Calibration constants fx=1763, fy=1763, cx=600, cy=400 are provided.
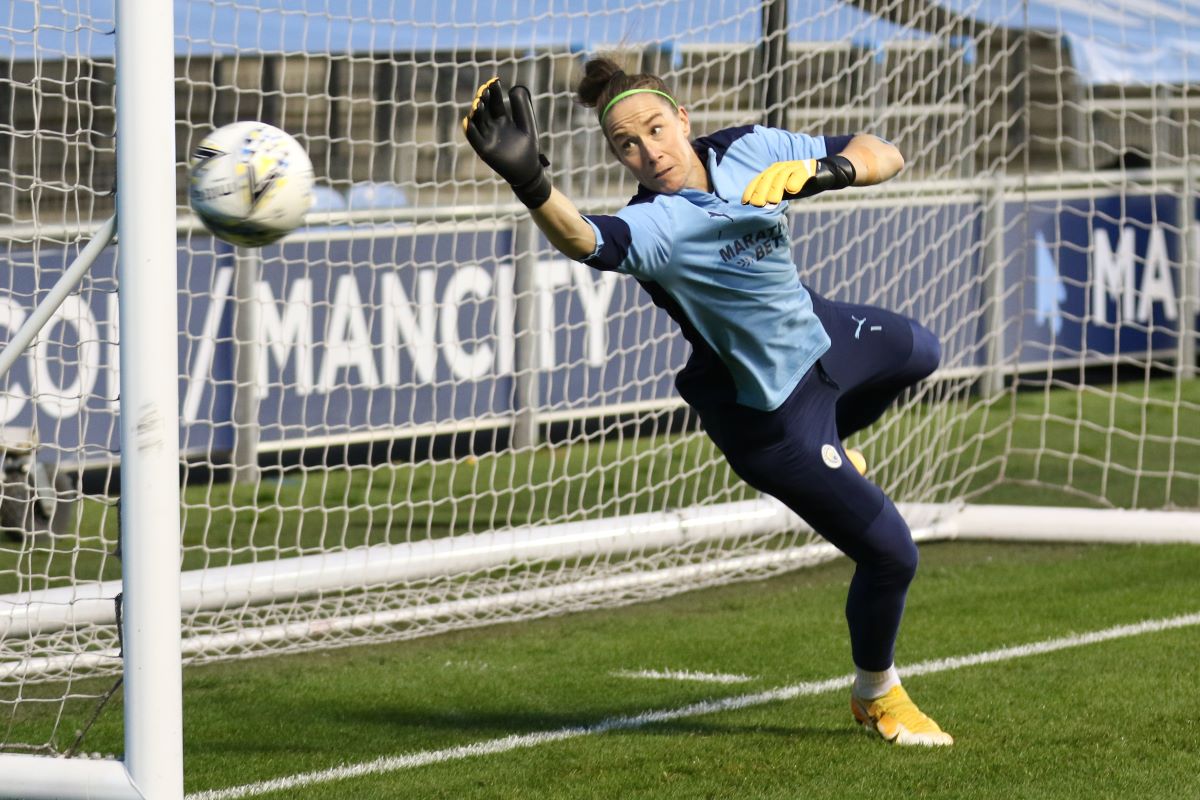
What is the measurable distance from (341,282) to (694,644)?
11.4ft

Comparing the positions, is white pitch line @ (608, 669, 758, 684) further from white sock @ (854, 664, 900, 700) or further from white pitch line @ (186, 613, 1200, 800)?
white sock @ (854, 664, 900, 700)

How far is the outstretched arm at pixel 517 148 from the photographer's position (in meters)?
3.54

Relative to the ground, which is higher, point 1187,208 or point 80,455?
point 1187,208

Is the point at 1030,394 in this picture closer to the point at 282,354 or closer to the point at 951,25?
the point at 951,25

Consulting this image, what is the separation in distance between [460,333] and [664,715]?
4544mm

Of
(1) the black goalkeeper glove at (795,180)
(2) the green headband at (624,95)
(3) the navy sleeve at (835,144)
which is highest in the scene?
(2) the green headband at (624,95)

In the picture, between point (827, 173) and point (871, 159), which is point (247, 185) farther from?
point (871, 159)

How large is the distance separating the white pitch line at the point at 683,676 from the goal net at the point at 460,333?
1035 millimetres

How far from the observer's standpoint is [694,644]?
6113 millimetres

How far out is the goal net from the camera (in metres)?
6.39

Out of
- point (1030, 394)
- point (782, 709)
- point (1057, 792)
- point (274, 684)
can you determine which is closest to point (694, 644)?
point (782, 709)

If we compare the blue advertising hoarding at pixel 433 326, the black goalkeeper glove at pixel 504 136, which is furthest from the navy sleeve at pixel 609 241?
the blue advertising hoarding at pixel 433 326

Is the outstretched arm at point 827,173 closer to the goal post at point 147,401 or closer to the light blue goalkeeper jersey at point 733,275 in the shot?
the light blue goalkeeper jersey at point 733,275

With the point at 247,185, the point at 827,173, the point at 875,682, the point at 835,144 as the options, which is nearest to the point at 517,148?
the point at 247,185
